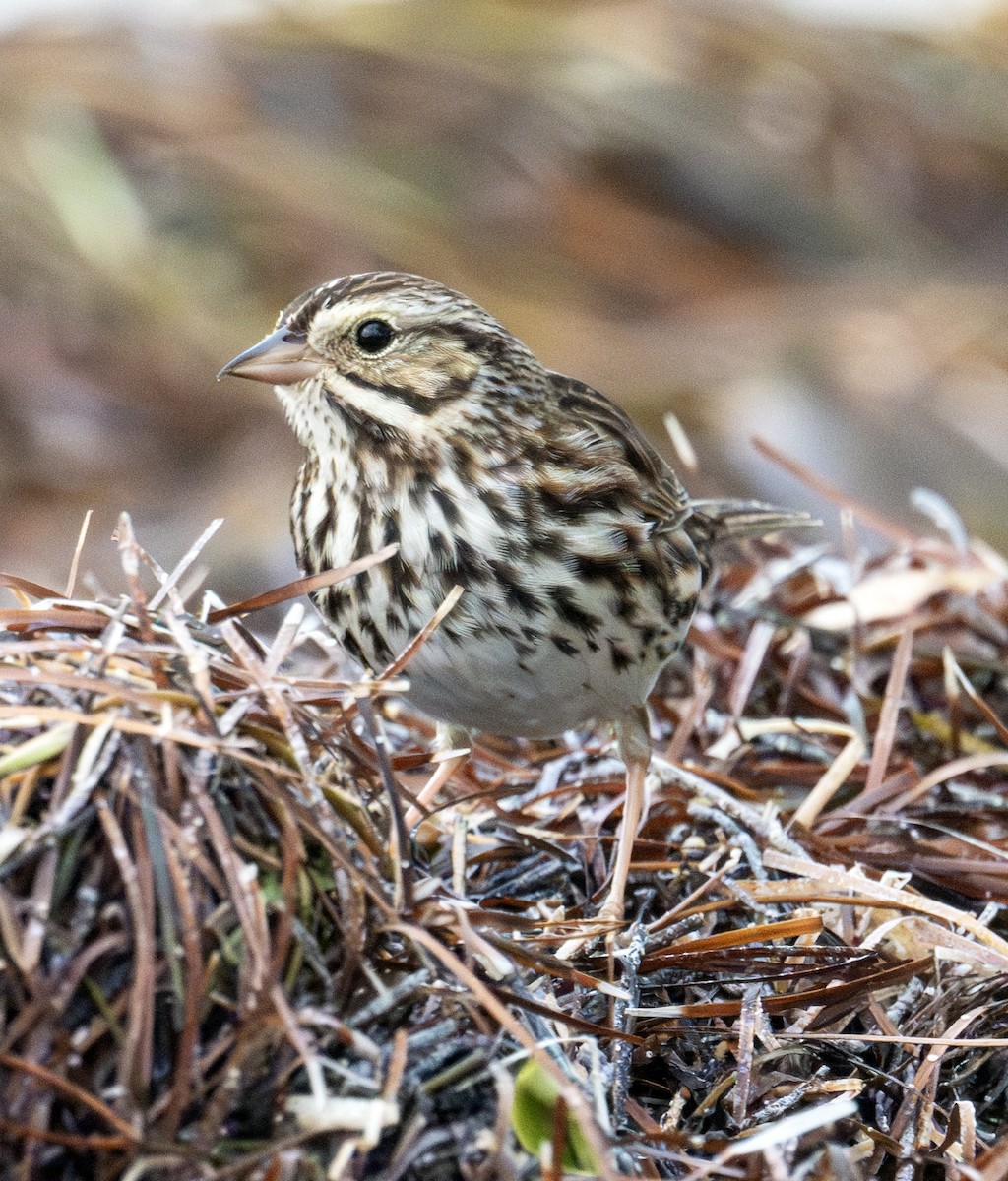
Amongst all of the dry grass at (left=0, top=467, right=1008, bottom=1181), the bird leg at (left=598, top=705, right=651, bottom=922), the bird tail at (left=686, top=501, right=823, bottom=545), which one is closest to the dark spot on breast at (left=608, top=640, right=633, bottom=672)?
the bird leg at (left=598, top=705, right=651, bottom=922)

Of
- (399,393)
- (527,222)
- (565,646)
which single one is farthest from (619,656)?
(527,222)

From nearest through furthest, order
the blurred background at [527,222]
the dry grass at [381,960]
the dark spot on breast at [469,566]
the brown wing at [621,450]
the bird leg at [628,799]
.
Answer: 1. the dry grass at [381,960]
2. the bird leg at [628,799]
3. the dark spot on breast at [469,566]
4. the brown wing at [621,450]
5. the blurred background at [527,222]

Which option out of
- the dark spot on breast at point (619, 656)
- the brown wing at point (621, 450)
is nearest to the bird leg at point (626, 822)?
the dark spot on breast at point (619, 656)

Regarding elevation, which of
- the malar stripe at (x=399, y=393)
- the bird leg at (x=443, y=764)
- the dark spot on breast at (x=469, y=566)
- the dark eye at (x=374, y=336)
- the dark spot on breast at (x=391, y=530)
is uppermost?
the dark eye at (x=374, y=336)

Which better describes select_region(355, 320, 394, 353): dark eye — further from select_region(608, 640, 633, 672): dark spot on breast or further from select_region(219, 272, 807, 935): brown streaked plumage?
select_region(608, 640, 633, 672): dark spot on breast

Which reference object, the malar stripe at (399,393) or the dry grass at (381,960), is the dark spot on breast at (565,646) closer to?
the dry grass at (381,960)

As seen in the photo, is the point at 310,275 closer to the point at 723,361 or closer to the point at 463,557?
the point at 723,361

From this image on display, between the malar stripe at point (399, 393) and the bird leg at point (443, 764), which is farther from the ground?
the malar stripe at point (399, 393)

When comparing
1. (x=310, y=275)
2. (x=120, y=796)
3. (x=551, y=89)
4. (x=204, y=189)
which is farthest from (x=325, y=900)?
(x=551, y=89)
